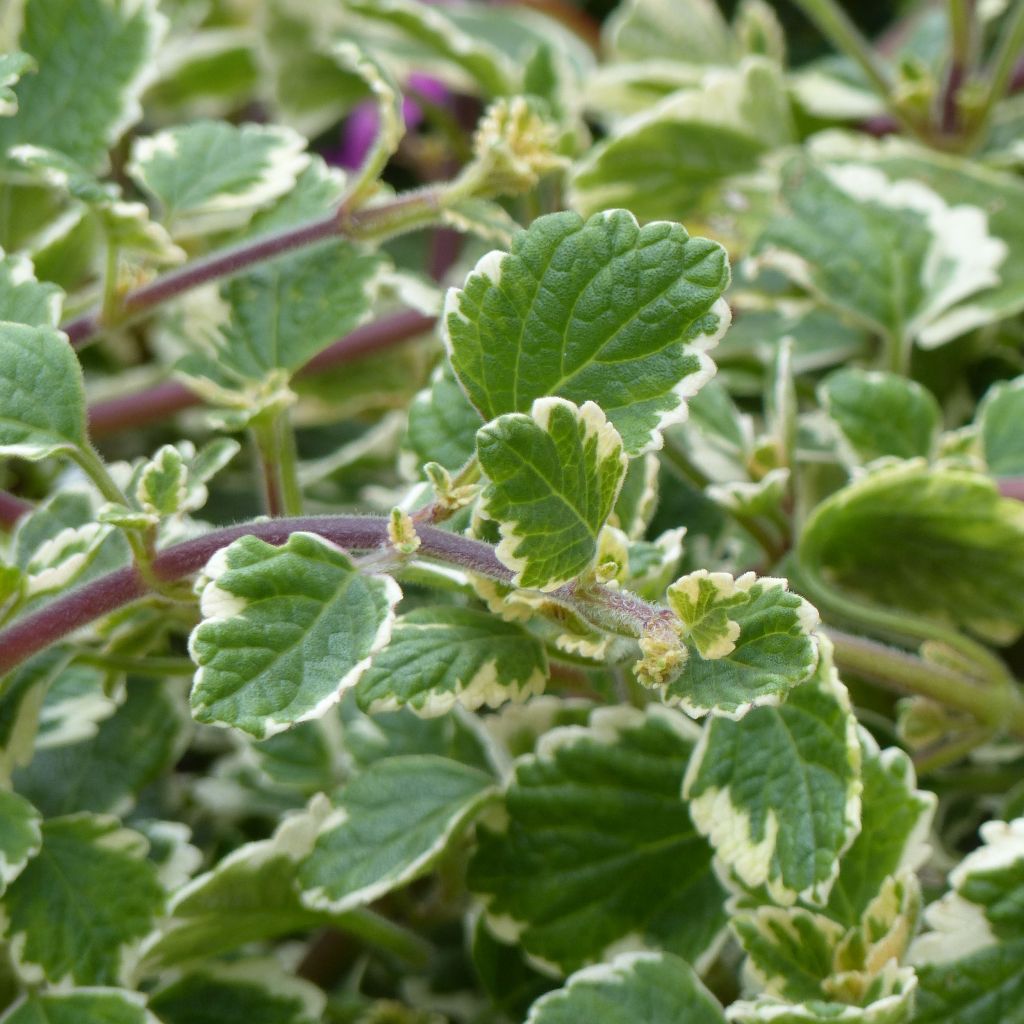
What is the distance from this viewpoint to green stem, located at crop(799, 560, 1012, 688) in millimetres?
671

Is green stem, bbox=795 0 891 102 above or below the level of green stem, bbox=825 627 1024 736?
above

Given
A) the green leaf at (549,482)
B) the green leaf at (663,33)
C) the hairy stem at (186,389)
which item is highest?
the green leaf at (549,482)

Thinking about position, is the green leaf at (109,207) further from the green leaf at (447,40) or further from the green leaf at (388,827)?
the green leaf at (447,40)

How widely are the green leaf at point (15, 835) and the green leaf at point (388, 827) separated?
121 mm

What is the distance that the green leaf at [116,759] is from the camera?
0.73 meters

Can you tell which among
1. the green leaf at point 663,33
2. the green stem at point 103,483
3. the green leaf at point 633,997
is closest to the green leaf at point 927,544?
the green leaf at point 633,997

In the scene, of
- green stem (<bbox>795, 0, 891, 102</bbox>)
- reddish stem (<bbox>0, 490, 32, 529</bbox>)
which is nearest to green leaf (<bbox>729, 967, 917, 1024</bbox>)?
reddish stem (<bbox>0, 490, 32, 529</bbox>)

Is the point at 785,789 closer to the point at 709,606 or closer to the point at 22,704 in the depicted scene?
the point at 709,606

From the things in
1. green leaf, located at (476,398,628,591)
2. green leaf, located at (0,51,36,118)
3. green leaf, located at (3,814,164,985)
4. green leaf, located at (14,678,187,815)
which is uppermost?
green leaf, located at (0,51,36,118)

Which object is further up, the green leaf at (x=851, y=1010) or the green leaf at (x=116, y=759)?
the green leaf at (x=851, y=1010)

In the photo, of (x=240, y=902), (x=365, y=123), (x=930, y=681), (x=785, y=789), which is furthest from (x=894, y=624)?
(x=365, y=123)

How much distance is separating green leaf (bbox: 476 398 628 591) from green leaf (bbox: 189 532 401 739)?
5cm

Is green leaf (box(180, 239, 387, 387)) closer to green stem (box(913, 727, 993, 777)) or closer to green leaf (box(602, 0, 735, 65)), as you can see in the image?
green stem (box(913, 727, 993, 777))

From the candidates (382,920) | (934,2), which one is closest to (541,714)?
(382,920)
